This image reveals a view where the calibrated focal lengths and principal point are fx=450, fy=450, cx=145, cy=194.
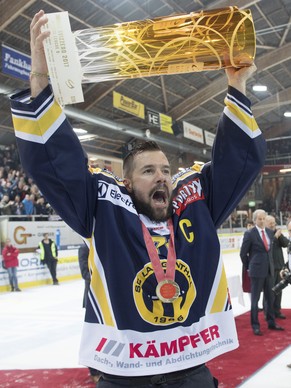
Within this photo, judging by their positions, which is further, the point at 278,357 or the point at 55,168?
the point at 278,357

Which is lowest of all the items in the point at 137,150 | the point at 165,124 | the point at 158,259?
the point at 158,259

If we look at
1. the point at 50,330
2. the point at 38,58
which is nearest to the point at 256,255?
the point at 50,330

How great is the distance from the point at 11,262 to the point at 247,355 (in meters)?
7.32

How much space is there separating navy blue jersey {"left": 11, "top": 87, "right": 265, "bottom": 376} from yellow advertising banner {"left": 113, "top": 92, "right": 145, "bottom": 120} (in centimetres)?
1345

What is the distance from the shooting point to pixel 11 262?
34.9 ft

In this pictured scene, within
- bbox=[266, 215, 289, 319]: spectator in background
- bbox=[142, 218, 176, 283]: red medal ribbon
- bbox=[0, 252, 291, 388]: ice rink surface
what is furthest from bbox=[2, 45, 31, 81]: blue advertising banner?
bbox=[142, 218, 176, 283]: red medal ribbon

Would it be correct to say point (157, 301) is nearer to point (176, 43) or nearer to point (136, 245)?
point (136, 245)

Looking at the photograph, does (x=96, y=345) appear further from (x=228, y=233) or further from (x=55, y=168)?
(x=228, y=233)

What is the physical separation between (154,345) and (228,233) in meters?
19.1

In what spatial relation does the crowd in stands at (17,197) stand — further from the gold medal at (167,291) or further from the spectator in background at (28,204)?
the gold medal at (167,291)

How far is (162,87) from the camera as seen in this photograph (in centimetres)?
1980

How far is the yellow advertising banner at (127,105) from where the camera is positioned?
14.9m

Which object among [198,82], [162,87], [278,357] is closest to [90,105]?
[162,87]

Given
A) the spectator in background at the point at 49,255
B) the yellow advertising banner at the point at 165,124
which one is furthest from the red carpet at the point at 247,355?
the yellow advertising banner at the point at 165,124
